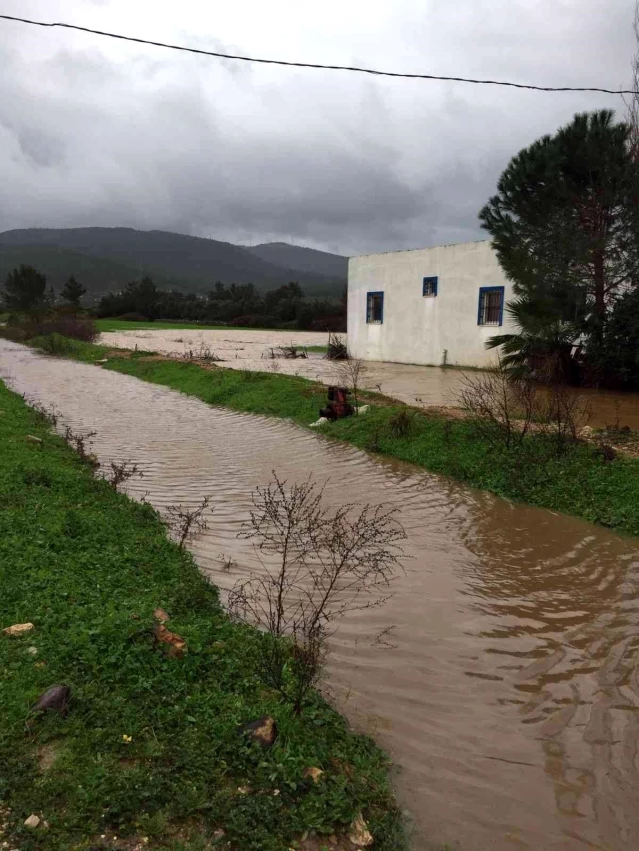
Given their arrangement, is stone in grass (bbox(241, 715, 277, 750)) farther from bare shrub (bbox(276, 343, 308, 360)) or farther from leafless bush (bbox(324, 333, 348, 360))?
bare shrub (bbox(276, 343, 308, 360))

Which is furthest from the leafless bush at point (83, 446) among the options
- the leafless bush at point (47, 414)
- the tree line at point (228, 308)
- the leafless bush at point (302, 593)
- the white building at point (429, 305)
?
the tree line at point (228, 308)

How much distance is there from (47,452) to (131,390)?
10277 mm

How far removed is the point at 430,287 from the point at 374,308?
3.34 m

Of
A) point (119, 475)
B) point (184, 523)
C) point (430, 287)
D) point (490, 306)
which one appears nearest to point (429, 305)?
point (430, 287)

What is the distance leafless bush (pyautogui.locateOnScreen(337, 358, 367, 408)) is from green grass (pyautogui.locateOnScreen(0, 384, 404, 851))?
9.41 meters

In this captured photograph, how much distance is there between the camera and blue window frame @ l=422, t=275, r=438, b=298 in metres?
22.8

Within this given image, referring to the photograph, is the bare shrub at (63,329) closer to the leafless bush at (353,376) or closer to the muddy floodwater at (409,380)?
the muddy floodwater at (409,380)

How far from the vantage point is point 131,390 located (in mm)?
19250

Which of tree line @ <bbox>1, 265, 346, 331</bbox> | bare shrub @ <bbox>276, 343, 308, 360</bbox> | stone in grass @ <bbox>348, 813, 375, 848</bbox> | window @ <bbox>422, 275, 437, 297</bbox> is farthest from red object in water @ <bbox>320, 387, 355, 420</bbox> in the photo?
tree line @ <bbox>1, 265, 346, 331</bbox>

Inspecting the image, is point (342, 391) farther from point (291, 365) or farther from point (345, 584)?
point (291, 365)

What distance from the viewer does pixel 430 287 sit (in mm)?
23016

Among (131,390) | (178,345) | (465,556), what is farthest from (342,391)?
(178,345)

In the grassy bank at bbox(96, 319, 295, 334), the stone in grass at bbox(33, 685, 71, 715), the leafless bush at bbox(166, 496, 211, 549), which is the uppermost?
the grassy bank at bbox(96, 319, 295, 334)

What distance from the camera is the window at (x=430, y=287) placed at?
2277 cm
